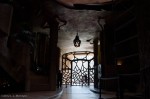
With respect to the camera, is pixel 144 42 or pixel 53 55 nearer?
pixel 144 42

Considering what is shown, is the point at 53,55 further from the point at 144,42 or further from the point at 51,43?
the point at 144,42

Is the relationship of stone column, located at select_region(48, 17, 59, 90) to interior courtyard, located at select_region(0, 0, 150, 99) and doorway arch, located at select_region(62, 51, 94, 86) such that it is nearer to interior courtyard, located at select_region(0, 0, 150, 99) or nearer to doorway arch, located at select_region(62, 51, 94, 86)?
interior courtyard, located at select_region(0, 0, 150, 99)

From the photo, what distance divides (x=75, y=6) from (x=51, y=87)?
318 cm

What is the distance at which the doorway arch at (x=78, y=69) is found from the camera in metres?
14.0

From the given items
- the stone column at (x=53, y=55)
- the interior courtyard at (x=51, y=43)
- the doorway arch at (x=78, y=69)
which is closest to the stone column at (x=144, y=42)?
the interior courtyard at (x=51, y=43)

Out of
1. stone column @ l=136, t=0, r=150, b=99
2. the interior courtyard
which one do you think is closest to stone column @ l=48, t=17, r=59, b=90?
the interior courtyard

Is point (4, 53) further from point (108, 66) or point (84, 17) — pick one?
point (108, 66)

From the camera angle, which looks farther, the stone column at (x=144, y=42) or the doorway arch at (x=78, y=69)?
the doorway arch at (x=78, y=69)

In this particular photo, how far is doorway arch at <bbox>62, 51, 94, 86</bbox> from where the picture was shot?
45.9ft

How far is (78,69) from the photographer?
14250 mm

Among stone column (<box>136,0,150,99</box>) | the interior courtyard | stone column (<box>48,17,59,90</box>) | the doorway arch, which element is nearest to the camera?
stone column (<box>136,0,150,99</box>)

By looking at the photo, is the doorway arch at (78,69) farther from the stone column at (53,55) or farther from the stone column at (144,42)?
the stone column at (144,42)

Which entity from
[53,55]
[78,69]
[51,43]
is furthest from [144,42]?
[78,69]

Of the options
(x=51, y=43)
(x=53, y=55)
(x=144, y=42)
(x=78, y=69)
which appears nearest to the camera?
(x=144, y=42)
